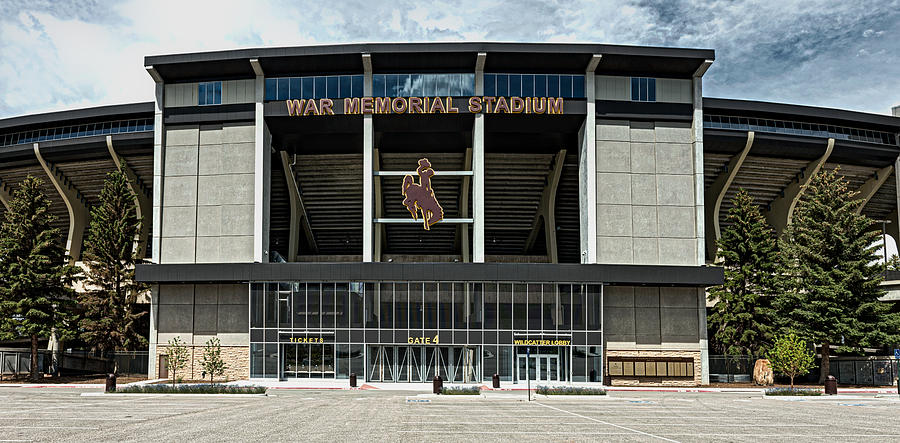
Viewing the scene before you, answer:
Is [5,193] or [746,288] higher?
[5,193]

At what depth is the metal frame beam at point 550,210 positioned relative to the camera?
60.1 meters

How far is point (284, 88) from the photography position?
5297cm

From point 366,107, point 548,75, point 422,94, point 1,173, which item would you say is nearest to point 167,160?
point 366,107

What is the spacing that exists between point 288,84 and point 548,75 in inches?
706

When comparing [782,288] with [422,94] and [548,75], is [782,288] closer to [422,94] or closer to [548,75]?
[548,75]

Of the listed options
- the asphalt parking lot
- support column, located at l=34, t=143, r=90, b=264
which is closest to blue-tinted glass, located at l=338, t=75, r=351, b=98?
the asphalt parking lot

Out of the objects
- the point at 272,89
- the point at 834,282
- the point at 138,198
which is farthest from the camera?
the point at 138,198

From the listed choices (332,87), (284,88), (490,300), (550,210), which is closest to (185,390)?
(490,300)

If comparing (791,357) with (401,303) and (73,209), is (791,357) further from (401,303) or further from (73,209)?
(73,209)

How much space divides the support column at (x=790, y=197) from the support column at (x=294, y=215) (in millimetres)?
39769

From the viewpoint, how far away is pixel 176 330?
171 ft

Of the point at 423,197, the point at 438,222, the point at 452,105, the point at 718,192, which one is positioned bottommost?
the point at 438,222

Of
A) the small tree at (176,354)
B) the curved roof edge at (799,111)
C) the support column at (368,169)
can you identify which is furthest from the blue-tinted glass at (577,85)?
the small tree at (176,354)

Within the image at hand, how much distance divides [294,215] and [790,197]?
41.4 meters
